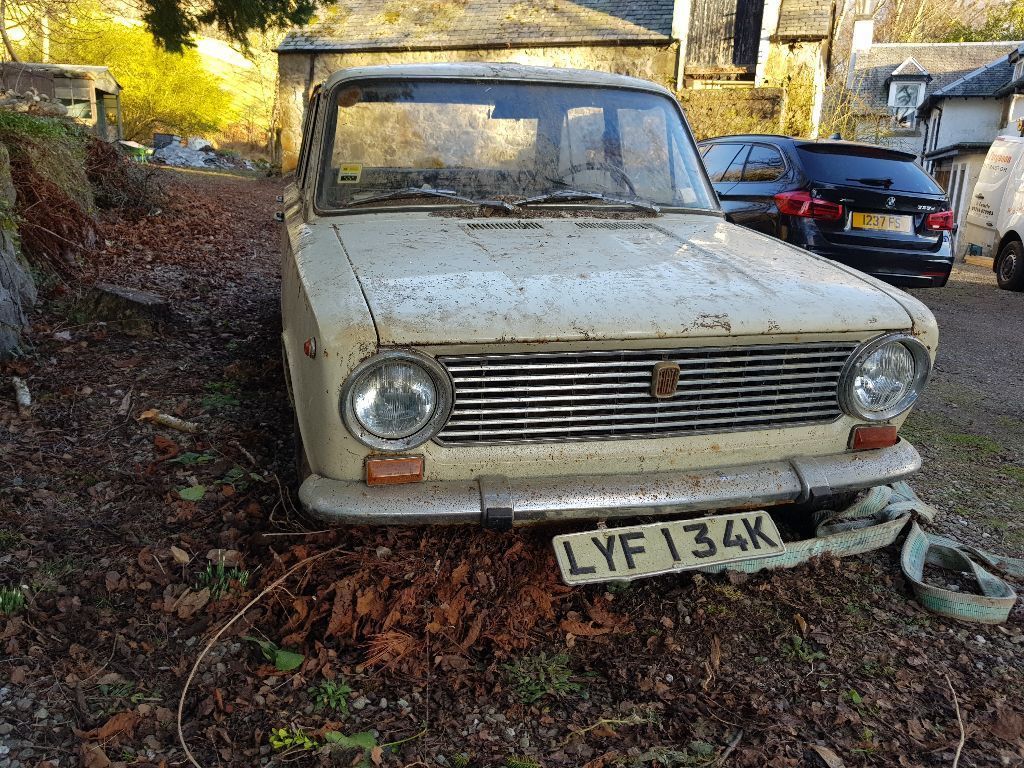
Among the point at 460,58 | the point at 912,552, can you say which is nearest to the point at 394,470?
the point at 912,552

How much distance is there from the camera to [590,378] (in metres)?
2.45

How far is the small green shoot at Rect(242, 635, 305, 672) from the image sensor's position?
2422 millimetres

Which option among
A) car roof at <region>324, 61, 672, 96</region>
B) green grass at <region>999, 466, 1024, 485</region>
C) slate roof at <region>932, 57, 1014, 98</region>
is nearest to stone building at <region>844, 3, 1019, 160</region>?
slate roof at <region>932, 57, 1014, 98</region>

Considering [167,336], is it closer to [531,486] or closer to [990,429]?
[531,486]

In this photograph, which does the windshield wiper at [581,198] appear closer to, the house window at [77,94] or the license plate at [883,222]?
the license plate at [883,222]

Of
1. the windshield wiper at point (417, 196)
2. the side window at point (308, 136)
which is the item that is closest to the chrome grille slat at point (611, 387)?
the windshield wiper at point (417, 196)

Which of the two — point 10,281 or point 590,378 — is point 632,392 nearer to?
point 590,378

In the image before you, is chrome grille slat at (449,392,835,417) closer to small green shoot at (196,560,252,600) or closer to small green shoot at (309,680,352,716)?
small green shoot at (309,680,352,716)

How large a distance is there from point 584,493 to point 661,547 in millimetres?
314

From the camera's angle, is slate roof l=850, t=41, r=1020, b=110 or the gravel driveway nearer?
the gravel driveway

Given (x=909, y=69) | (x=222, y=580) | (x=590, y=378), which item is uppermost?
(x=909, y=69)

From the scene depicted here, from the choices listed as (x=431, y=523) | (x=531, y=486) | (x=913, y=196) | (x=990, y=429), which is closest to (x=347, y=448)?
(x=431, y=523)

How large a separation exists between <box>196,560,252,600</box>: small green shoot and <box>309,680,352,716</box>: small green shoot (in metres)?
0.52

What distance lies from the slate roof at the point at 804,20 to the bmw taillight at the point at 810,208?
14389 millimetres
